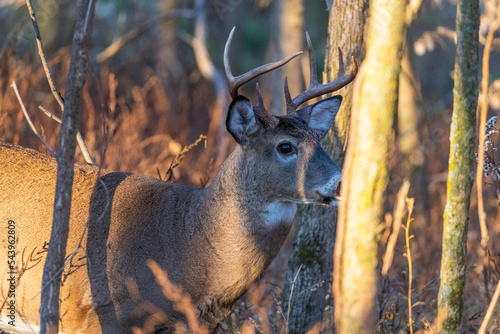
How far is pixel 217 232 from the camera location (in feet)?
14.2

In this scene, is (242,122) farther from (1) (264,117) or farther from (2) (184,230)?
(2) (184,230)

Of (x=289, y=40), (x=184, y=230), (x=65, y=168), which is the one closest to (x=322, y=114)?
(x=184, y=230)

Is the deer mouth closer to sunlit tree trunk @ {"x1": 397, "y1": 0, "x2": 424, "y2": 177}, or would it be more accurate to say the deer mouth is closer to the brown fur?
the brown fur

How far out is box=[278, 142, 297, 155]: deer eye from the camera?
4367 mm

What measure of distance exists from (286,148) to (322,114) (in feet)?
2.08

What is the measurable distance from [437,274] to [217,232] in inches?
125

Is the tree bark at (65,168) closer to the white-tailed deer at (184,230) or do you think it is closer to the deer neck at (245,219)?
the white-tailed deer at (184,230)

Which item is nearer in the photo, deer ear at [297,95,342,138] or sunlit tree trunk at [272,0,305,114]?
deer ear at [297,95,342,138]

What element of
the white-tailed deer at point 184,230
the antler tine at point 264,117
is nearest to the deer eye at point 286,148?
the white-tailed deer at point 184,230

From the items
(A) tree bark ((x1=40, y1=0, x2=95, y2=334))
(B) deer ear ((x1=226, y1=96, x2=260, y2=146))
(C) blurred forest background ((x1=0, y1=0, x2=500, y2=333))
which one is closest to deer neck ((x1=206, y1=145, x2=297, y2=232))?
(B) deer ear ((x1=226, y1=96, x2=260, y2=146))

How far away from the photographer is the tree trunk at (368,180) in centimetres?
292

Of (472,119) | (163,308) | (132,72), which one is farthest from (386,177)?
(132,72)

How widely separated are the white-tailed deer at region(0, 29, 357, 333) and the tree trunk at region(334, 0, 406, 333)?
1.17 m

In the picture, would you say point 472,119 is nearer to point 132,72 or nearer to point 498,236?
point 498,236
